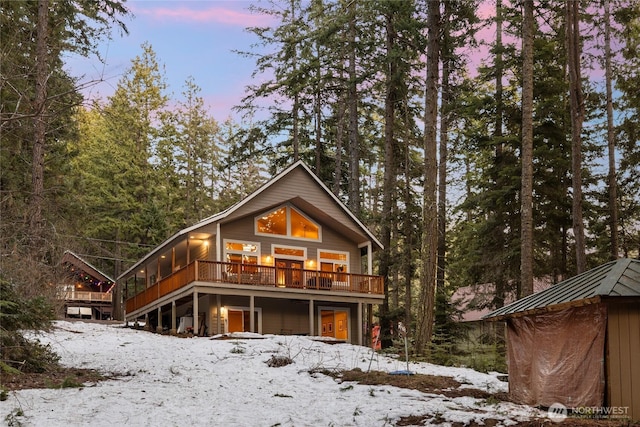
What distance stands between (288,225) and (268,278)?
3.08 m

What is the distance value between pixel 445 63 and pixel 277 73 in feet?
36.6

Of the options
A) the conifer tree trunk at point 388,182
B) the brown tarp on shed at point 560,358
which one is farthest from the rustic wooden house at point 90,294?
the brown tarp on shed at point 560,358

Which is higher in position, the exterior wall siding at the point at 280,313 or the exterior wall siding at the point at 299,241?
the exterior wall siding at the point at 299,241

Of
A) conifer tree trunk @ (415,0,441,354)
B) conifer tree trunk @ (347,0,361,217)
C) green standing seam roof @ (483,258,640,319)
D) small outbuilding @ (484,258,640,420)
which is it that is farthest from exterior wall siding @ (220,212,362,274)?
small outbuilding @ (484,258,640,420)

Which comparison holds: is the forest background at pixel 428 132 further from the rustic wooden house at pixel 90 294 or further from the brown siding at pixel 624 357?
the brown siding at pixel 624 357

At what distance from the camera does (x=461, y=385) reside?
482 inches

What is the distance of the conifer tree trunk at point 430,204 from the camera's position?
53.7 ft

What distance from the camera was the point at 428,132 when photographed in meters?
16.7

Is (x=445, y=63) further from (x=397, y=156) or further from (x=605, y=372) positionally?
(x=605, y=372)

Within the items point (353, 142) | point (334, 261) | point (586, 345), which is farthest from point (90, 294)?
point (586, 345)

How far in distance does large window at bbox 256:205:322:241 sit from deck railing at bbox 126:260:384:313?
211 centimetres

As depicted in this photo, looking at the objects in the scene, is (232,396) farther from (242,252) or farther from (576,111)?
(242,252)

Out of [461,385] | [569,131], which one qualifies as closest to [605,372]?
[461,385]

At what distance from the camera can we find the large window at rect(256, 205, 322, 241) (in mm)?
24922
